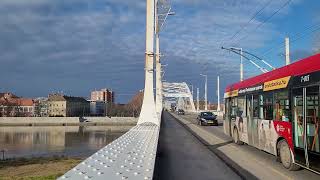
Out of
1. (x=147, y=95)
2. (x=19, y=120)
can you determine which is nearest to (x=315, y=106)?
(x=147, y=95)

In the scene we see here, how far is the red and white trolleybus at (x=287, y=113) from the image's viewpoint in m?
12.4

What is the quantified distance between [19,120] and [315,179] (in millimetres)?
162199

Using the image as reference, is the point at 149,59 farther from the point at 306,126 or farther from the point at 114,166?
the point at 114,166

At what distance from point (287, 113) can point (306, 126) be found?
66.9 inches

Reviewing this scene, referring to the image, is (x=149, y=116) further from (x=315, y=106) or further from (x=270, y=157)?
(x=315, y=106)

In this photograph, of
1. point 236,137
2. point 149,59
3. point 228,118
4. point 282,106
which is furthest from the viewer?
point 228,118

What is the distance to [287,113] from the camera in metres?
14.5

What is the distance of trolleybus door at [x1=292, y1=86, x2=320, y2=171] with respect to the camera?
39.7ft

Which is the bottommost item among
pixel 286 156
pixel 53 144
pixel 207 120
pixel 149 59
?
pixel 53 144

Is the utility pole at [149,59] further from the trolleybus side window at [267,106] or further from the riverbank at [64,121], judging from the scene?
the riverbank at [64,121]

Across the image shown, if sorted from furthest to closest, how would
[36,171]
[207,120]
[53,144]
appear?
[53,144] < [207,120] < [36,171]

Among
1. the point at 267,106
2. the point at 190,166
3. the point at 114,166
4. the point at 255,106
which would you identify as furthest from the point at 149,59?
the point at 114,166

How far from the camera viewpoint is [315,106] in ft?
40.0

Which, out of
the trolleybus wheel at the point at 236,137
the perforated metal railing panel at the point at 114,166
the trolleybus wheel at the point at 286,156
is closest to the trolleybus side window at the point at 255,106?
the trolleybus wheel at the point at 286,156
